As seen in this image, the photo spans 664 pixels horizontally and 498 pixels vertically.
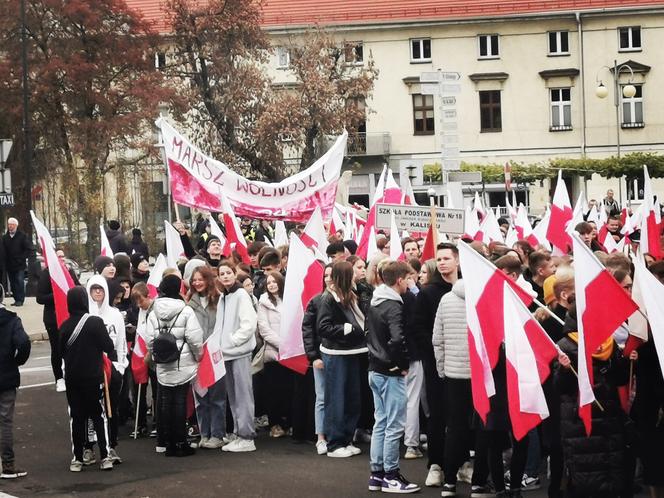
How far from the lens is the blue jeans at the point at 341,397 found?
439 inches

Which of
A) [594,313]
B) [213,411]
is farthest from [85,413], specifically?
[594,313]

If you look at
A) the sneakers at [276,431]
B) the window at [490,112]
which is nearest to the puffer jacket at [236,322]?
the sneakers at [276,431]

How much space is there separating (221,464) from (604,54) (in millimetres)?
53245

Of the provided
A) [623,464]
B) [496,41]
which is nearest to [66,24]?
[496,41]

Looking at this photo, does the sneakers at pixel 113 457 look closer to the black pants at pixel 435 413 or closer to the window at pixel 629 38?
the black pants at pixel 435 413

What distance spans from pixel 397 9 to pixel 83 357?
175 ft

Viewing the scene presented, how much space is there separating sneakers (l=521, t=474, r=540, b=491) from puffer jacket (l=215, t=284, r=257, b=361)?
297cm

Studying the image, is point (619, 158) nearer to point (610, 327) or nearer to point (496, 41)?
point (496, 41)

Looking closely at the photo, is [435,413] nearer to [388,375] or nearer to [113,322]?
[388,375]

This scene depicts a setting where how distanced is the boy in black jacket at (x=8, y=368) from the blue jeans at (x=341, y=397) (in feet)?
8.25

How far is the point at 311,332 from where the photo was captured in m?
11.2

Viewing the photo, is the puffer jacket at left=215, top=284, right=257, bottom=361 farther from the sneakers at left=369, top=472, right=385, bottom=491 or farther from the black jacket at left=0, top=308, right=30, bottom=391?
the sneakers at left=369, top=472, right=385, bottom=491

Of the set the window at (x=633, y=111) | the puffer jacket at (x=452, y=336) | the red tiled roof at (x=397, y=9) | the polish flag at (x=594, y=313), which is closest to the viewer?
the polish flag at (x=594, y=313)

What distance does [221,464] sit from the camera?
11125 mm
